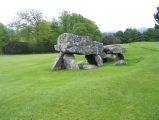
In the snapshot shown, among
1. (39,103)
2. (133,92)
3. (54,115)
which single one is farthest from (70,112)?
(133,92)

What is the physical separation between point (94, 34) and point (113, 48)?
173 ft

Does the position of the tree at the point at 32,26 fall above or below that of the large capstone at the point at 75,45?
above

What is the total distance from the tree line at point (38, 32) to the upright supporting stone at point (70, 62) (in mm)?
48995

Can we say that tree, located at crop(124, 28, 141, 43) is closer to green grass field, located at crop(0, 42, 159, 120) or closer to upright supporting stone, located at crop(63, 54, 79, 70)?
upright supporting stone, located at crop(63, 54, 79, 70)

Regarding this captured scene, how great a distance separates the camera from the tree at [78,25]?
73844 mm

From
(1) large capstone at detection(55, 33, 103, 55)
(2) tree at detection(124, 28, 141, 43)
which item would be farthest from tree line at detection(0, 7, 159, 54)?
(1) large capstone at detection(55, 33, 103, 55)

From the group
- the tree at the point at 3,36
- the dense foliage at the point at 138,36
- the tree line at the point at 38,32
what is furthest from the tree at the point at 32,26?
the dense foliage at the point at 138,36

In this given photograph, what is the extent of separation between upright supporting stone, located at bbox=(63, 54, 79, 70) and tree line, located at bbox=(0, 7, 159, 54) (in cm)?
4900

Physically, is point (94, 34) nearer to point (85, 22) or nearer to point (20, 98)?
point (85, 22)

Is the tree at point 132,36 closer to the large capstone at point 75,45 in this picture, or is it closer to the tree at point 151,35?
the tree at point 151,35

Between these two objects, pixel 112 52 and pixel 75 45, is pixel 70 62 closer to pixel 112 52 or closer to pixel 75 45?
pixel 75 45

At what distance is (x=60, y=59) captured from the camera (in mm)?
21875

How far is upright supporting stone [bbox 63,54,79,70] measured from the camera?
21191mm

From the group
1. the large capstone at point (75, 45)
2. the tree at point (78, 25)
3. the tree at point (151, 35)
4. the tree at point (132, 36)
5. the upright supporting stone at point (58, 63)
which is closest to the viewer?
the large capstone at point (75, 45)
